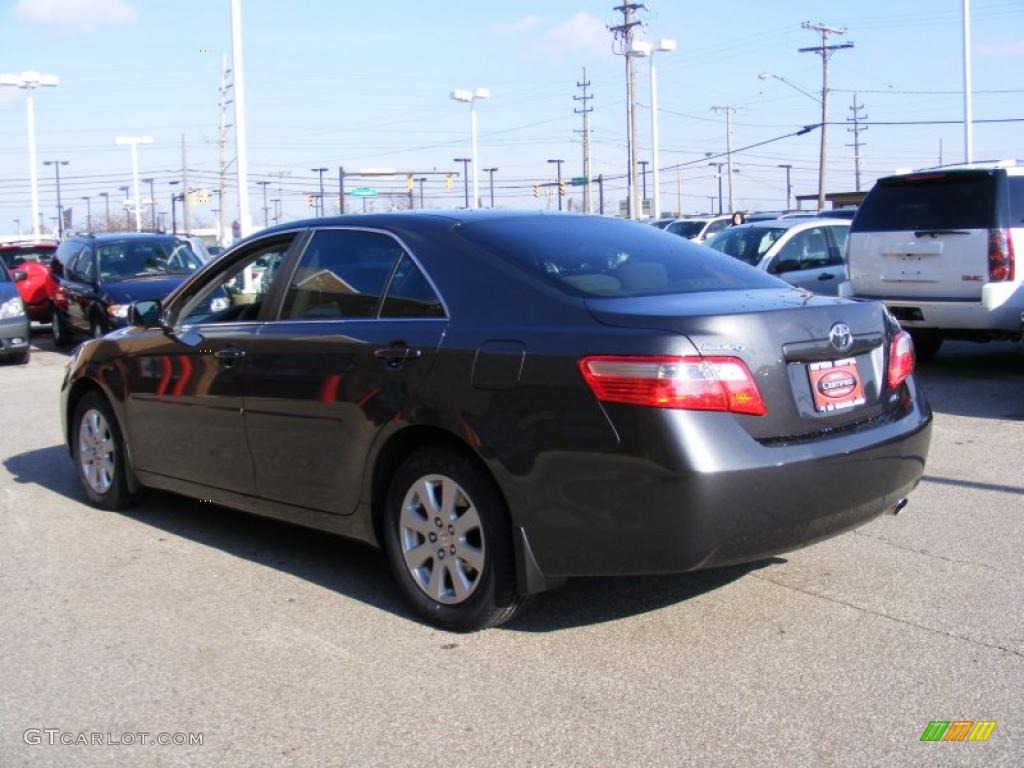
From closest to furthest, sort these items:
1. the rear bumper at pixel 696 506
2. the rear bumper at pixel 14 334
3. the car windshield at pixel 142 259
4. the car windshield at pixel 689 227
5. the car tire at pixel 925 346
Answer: the rear bumper at pixel 696 506 < the car tire at pixel 925 346 < the rear bumper at pixel 14 334 < the car windshield at pixel 142 259 < the car windshield at pixel 689 227

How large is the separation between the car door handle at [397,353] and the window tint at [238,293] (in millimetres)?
1072

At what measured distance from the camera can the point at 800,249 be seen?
1464cm

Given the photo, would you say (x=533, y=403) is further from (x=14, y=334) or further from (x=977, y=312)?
(x=14, y=334)

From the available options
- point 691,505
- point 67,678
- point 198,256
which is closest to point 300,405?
point 67,678

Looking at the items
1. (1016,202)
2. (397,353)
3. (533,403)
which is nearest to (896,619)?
(533,403)

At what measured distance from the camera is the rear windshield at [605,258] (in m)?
4.63

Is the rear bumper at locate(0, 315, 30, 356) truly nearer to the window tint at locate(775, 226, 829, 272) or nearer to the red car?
the red car

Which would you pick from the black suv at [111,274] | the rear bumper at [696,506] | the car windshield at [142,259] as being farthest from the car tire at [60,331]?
the rear bumper at [696,506]

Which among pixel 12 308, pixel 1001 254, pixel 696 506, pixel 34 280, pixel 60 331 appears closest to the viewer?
pixel 696 506

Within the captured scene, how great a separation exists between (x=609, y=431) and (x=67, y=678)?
220 centimetres

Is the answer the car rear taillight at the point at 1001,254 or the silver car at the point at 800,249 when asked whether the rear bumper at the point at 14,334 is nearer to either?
the silver car at the point at 800,249

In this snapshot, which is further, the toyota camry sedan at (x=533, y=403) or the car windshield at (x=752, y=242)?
the car windshield at (x=752, y=242)

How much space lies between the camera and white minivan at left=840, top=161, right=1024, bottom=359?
1028cm

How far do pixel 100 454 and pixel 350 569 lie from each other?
2.09 metres
